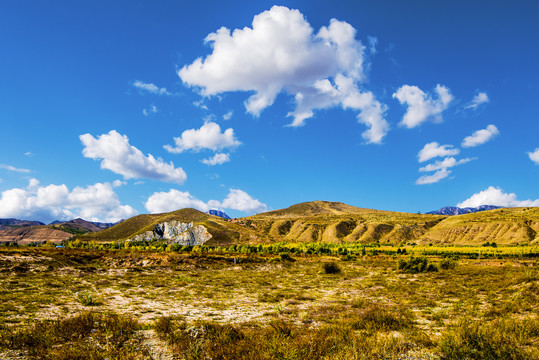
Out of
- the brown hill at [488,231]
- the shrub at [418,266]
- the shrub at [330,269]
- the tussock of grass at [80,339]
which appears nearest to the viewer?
the tussock of grass at [80,339]

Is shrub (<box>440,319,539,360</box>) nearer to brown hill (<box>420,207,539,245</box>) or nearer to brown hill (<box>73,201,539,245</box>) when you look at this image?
brown hill (<box>73,201,539,245</box>)

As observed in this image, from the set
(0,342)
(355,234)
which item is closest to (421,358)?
(0,342)

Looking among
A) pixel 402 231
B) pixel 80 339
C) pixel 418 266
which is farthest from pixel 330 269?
pixel 402 231

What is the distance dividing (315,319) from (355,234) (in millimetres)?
160878

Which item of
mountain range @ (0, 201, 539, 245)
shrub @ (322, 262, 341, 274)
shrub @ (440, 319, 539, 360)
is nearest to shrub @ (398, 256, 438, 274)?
shrub @ (322, 262, 341, 274)

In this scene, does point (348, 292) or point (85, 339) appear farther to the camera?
point (348, 292)

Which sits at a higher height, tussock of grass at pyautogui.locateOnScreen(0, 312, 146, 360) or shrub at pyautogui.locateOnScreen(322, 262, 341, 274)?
tussock of grass at pyautogui.locateOnScreen(0, 312, 146, 360)

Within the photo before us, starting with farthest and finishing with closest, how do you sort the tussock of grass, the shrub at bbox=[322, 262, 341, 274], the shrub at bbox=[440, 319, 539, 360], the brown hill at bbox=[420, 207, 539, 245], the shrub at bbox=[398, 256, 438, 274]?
the brown hill at bbox=[420, 207, 539, 245]
the shrub at bbox=[322, 262, 341, 274]
the shrub at bbox=[398, 256, 438, 274]
the shrub at bbox=[440, 319, 539, 360]
the tussock of grass

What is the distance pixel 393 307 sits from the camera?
15.6 metres

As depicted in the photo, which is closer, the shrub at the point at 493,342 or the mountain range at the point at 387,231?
the shrub at the point at 493,342

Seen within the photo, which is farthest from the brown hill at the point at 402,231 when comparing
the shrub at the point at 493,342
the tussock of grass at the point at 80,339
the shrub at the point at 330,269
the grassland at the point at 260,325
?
the tussock of grass at the point at 80,339

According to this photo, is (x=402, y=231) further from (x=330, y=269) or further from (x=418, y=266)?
(x=330, y=269)

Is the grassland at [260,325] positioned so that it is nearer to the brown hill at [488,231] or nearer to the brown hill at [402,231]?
the brown hill at [402,231]

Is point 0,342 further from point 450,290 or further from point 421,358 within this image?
point 450,290
